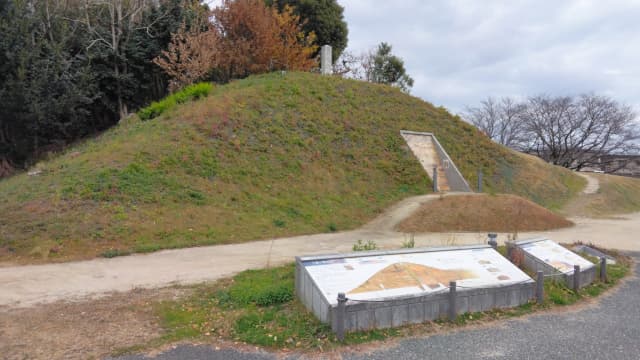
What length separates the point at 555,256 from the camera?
7207 mm

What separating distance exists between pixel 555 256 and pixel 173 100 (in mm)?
17417

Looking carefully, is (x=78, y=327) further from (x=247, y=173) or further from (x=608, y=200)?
(x=608, y=200)

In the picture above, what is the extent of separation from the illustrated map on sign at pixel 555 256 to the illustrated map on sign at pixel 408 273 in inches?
48.8

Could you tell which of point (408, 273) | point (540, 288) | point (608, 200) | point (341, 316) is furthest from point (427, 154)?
point (341, 316)

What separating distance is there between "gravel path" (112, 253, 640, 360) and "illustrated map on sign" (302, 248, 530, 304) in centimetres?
60

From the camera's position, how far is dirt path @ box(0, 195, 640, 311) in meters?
6.50

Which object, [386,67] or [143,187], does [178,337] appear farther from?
[386,67]

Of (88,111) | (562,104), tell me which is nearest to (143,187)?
(88,111)

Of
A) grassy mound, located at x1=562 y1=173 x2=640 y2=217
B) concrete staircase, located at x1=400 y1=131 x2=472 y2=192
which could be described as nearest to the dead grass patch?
concrete staircase, located at x1=400 y1=131 x2=472 y2=192

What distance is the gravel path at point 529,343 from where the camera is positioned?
4.26m

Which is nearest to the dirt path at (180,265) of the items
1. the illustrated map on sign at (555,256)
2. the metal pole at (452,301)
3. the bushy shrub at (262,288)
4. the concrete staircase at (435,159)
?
the bushy shrub at (262,288)

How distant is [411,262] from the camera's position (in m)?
5.73

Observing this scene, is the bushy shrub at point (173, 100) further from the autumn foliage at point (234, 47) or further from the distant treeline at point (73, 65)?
the distant treeline at point (73, 65)

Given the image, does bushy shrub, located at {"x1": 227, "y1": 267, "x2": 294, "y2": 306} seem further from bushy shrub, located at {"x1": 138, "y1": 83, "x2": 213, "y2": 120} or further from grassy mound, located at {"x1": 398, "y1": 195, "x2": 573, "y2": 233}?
bushy shrub, located at {"x1": 138, "y1": 83, "x2": 213, "y2": 120}
